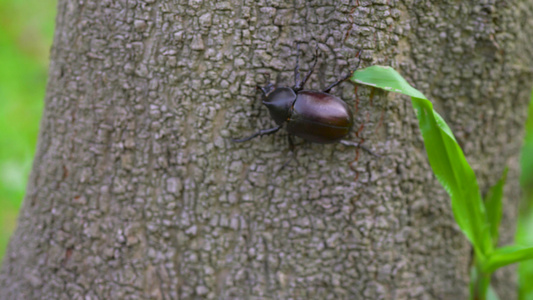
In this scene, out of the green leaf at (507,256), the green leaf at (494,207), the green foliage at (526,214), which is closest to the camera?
the green leaf at (507,256)

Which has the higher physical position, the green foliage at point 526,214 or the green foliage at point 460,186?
the green foliage at point 460,186

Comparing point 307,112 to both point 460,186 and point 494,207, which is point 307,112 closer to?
point 460,186

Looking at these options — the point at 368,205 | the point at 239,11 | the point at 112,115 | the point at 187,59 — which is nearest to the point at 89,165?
the point at 112,115

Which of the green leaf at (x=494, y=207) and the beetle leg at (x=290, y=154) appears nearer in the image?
the beetle leg at (x=290, y=154)

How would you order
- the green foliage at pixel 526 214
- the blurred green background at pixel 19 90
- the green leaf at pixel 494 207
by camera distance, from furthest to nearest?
the blurred green background at pixel 19 90 → the green foliage at pixel 526 214 → the green leaf at pixel 494 207

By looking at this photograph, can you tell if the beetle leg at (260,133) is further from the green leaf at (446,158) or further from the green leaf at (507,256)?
the green leaf at (507,256)

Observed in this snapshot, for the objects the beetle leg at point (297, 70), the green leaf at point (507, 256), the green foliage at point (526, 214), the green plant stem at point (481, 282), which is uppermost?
the beetle leg at point (297, 70)

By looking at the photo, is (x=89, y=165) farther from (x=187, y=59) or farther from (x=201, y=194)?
(x=187, y=59)

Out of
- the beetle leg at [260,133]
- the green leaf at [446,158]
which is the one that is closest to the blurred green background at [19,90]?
the beetle leg at [260,133]
